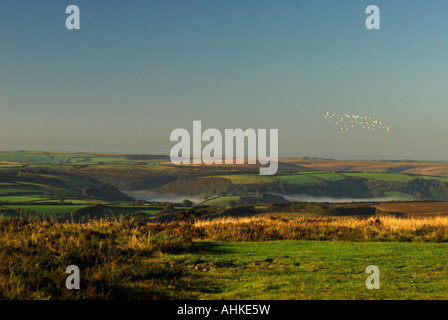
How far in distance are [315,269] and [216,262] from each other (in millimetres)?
3584

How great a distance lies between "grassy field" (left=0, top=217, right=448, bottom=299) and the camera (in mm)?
11773

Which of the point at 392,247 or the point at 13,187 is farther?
the point at 13,187

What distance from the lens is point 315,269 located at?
14.5 meters

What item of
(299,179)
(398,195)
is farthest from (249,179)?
(398,195)

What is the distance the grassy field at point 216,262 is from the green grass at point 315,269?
3 cm

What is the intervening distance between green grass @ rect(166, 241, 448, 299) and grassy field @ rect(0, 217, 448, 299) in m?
0.03

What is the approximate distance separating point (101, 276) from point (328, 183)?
147m

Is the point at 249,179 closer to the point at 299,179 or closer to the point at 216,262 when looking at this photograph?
the point at 299,179

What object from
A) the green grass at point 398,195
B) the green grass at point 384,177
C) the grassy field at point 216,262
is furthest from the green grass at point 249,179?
the grassy field at point 216,262
